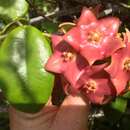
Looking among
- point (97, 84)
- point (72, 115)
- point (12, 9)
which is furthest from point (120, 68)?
point (72, 115)

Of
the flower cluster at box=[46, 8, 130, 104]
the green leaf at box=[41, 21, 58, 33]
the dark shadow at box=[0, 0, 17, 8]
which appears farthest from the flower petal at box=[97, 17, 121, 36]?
the green leaf at box=[41, 21, 58, 33]

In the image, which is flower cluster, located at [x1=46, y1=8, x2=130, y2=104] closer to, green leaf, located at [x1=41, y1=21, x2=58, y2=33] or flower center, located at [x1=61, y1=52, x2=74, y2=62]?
flower center, located at [x1=61, y1=52, x2=74, y2=62]

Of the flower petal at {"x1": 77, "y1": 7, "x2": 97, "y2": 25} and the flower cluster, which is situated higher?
the flower petal at {"x1": 77, "y1": 7, "x2": 97, "y2": 25}

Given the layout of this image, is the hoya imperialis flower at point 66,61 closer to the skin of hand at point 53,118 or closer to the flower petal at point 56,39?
the flower petal at point 56,39

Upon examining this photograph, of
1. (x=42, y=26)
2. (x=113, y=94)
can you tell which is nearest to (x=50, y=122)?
(x=42, y=26)

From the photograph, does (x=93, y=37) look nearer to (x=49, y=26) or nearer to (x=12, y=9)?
(x=12, y=9)

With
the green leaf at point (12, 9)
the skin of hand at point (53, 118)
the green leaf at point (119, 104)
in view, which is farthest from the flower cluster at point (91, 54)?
the skin of hand at point (53, 118)

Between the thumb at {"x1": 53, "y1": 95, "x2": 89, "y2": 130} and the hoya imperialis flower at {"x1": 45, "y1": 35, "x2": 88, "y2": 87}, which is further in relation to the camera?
the thumb at {"x1": 53, "y1": 95, "x2": 89, "y2": 130}

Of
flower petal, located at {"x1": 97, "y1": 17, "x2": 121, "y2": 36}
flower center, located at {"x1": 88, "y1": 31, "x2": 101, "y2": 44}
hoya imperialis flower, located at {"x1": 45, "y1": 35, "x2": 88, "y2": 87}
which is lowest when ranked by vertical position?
hoya imperialis flower, located at {"x1": 45, "y1": 35, "x2": 88, "y2": 87}
